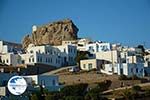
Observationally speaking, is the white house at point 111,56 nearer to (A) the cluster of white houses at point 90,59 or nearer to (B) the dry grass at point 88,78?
(A) the cluster of white houses at point 90,59

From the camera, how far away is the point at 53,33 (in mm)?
57000

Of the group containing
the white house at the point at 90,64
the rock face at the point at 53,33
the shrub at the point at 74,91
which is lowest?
the shrub at the point at 74,91

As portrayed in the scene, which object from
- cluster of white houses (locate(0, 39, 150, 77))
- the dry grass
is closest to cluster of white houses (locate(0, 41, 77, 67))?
cluster of white houses (locate(0, 39, 150, 77))

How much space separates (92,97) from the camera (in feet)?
78.6

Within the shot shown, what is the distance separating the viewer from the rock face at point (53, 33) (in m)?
56.7

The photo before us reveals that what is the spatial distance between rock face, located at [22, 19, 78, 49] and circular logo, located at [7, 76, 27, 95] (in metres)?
43.1

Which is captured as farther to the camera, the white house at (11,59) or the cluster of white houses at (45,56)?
the white house at (11,59)

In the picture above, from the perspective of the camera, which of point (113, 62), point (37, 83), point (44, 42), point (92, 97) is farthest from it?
point (44, 42)

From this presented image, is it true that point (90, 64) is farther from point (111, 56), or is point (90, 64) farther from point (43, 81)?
point (43, 81)

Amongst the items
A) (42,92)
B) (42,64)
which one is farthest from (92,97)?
(42,64)

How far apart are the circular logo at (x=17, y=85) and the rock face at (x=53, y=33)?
43.1m

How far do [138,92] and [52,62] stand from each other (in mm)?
15285

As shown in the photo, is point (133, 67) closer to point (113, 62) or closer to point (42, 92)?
point (113, 62)

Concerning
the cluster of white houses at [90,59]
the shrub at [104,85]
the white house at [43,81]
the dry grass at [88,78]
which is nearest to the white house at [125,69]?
the cluster of white houses at [90,59]
